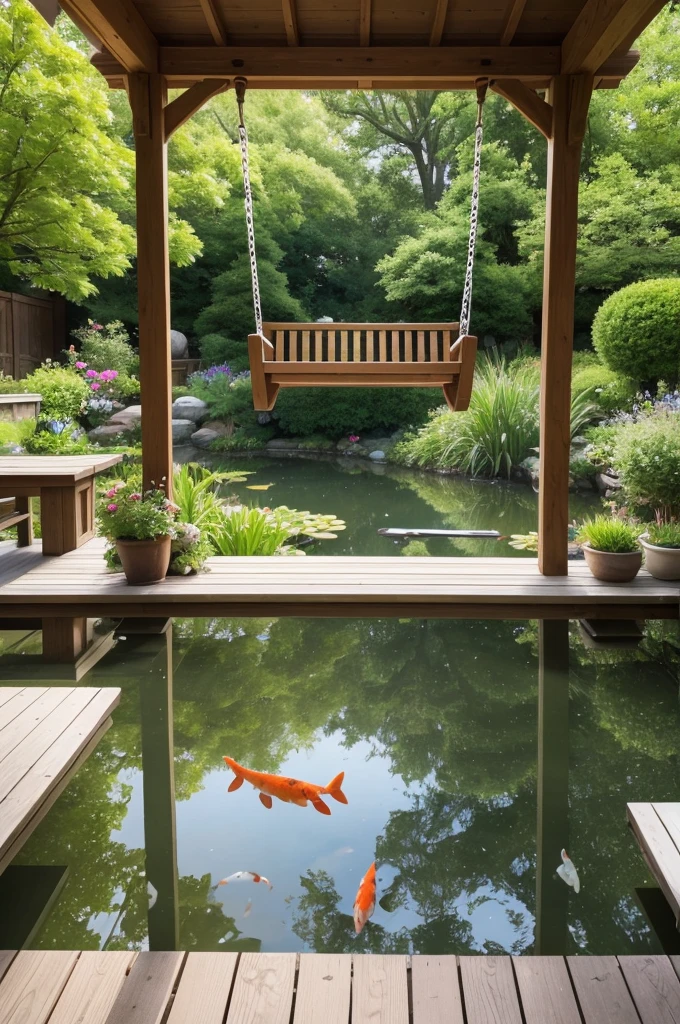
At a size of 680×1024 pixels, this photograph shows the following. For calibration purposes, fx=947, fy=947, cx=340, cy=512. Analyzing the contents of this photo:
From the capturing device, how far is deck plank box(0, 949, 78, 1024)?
1709 millimetres

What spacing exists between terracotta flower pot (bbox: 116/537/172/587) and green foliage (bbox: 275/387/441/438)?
7.86 metres

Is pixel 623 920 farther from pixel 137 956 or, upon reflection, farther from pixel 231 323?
pixel 231 323

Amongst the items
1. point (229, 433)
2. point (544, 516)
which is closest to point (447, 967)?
point (544, 516)

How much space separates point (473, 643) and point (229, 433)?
8569 mm

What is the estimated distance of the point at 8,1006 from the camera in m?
1.73

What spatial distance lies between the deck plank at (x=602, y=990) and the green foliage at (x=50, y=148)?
803 centimetres

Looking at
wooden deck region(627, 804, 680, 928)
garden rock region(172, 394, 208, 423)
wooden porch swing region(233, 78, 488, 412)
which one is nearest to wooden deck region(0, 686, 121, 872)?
wooden deck region(627, 804, 680, 928)

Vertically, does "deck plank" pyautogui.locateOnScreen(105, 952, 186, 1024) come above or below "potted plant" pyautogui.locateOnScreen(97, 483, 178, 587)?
below

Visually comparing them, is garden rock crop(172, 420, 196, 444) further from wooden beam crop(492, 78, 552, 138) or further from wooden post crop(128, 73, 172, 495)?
wooden beam crop(492, 78, 552, 138)

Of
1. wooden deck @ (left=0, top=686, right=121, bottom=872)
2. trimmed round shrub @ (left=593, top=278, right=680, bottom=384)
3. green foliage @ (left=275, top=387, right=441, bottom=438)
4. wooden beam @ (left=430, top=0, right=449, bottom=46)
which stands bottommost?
wooden deck @ (left=0, top=686, right=121, bottom=872)

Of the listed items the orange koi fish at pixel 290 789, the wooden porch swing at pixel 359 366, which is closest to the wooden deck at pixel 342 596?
the wooden porch swing at pixel 359 366

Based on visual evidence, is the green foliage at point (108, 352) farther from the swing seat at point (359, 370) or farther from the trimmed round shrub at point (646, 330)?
the swing seat at point (359, 370)

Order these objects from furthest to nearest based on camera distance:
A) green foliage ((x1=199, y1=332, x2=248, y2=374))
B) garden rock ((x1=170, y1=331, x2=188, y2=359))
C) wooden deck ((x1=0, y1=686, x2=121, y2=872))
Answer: garden rock ((x1=170, y1=331, x2=188, y2=359)) < green foliage ((x1=199, y1=332, x2=248, y2=374)) < wooden deck ((x1=0, y1=686, x2=121, y2=872))

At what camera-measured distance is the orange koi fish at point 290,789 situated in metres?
2.70
